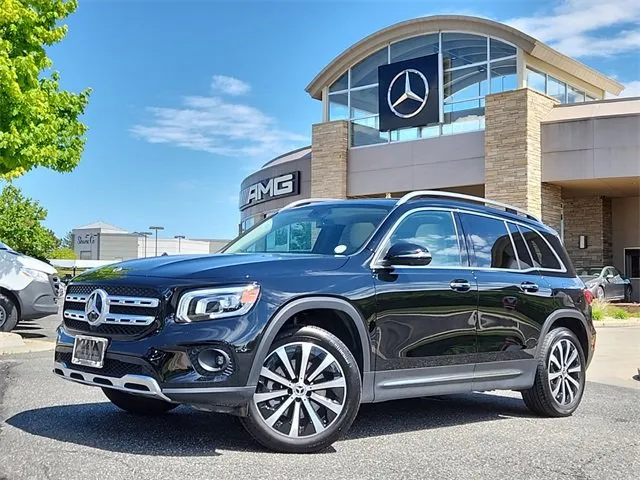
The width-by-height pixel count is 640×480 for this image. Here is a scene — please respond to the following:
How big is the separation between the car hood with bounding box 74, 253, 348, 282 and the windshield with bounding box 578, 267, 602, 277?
22.1 m

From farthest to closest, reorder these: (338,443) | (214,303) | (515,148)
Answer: (515,148) → (338,443) → (214,303)

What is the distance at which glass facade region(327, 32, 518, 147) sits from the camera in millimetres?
24953

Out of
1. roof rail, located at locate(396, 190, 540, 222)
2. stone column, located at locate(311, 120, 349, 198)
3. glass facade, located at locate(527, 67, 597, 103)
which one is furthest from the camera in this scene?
stone column, located at locate(311, 120, 349, 198)

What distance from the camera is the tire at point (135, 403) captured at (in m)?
5.66

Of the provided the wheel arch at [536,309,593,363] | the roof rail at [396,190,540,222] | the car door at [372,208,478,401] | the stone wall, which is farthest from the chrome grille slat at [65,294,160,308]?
the stone wall

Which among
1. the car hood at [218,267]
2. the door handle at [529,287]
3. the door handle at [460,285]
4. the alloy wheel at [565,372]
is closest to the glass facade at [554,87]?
the alloy wheel at [565,372]

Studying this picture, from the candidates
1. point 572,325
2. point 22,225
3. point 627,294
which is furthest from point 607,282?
point 22,225

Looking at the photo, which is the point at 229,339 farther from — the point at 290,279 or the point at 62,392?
the point at 62,392

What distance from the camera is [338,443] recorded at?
5.11 m

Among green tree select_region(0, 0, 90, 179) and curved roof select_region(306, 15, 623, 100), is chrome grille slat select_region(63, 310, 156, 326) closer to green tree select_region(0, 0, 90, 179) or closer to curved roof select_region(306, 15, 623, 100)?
green tree select_region(0, 0, 90, 179)

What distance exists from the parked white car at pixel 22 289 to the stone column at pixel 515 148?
14900 millimetres

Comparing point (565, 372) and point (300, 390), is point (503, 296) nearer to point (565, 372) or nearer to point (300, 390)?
point (565, 372)

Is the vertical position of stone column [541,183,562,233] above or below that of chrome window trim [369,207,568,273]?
above

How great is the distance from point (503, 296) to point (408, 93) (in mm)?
21146
